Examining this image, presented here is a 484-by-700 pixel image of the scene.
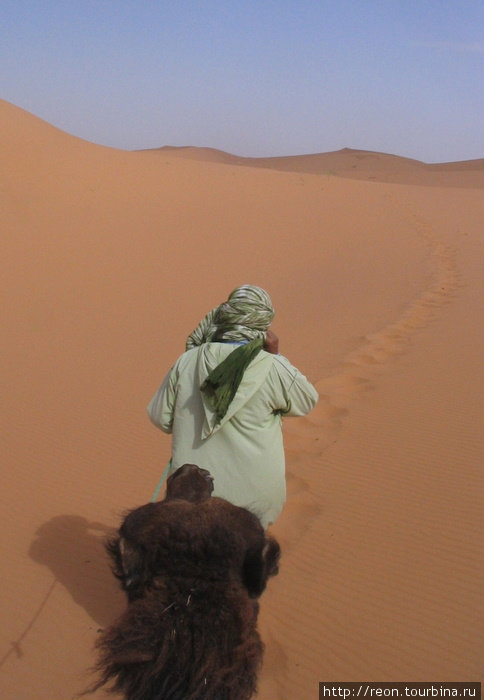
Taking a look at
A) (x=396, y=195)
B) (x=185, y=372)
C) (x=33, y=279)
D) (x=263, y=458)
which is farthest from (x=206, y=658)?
(x=396, y=195)

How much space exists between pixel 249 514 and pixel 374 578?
196 centimetres

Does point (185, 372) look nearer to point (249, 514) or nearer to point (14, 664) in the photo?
point (249, 514)

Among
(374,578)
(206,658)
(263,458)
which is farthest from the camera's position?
(374,578)

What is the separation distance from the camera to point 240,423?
140 inches

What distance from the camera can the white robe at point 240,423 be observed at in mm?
3531

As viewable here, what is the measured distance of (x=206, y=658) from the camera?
246 cm

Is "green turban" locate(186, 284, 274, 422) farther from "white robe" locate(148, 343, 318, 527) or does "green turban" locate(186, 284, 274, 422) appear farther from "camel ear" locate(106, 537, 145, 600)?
"camel ear" locate(106, 537, 145, 600)

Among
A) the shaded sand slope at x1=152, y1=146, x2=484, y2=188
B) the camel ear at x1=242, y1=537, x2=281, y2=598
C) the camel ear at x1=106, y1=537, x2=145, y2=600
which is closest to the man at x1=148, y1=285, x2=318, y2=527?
the camel ear at x1=242, y1=537, x2=281, y2=598

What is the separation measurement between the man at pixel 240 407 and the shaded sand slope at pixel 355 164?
5040 centimetres

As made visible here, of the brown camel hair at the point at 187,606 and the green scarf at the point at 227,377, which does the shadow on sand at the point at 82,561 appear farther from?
the brown camel hair at the point at 187,606

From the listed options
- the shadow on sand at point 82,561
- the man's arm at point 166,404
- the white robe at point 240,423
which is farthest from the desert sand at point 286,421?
the man's arm at point 166,404

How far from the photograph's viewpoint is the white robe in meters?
3.53

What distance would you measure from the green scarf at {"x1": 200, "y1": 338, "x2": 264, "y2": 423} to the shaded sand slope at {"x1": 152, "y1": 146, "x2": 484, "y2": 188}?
Result: 50656mm

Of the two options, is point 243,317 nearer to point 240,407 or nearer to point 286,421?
point 240,407
